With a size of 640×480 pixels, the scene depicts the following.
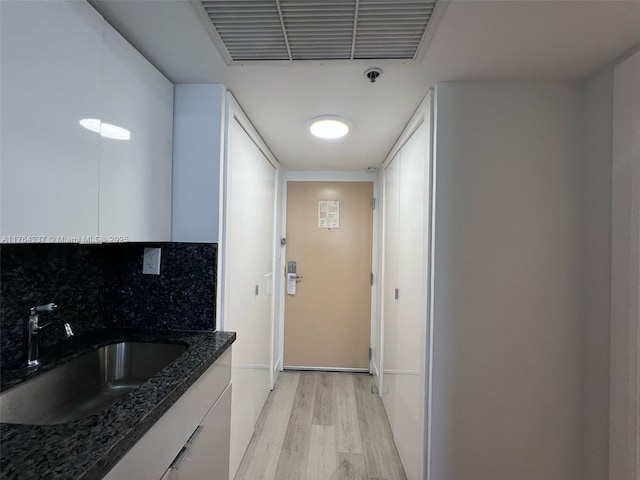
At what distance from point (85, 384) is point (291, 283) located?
208 cm

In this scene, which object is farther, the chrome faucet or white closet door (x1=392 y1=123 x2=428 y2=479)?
white closet door (x1=392 y1=123 x2=428 y2=479)

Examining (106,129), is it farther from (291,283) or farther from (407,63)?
(291,283)

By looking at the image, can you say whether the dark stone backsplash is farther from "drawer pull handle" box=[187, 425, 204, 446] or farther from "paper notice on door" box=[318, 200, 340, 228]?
"paper notice on door" box=[318, 200, 340, 228]

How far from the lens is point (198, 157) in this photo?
1384 mm

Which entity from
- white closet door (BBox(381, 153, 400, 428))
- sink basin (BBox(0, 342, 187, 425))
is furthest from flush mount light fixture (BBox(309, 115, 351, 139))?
sink basin (BBox(0, 342, 187, 425))

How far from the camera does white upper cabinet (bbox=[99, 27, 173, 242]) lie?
1.00 m

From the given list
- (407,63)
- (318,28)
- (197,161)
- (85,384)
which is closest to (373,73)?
(407,63)

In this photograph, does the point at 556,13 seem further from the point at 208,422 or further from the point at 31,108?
the point at 208,422

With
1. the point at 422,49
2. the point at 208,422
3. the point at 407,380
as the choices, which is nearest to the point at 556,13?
the point at 422,49

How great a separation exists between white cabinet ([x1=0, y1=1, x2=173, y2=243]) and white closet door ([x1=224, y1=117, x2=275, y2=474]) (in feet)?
1.31

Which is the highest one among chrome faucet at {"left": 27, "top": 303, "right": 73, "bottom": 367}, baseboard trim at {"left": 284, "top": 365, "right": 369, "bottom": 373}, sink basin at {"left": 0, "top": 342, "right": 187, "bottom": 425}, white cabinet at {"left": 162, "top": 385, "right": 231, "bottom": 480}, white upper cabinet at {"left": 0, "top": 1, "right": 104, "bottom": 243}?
white upper cabinet at {"left": 0, "top": 1, "right": 104, "bottom": 243}

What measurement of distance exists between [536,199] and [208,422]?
1.69 metres

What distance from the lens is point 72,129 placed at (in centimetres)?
85

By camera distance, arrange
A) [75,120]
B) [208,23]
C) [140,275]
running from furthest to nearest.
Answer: [140,275] → [208,23] → [75,120]
